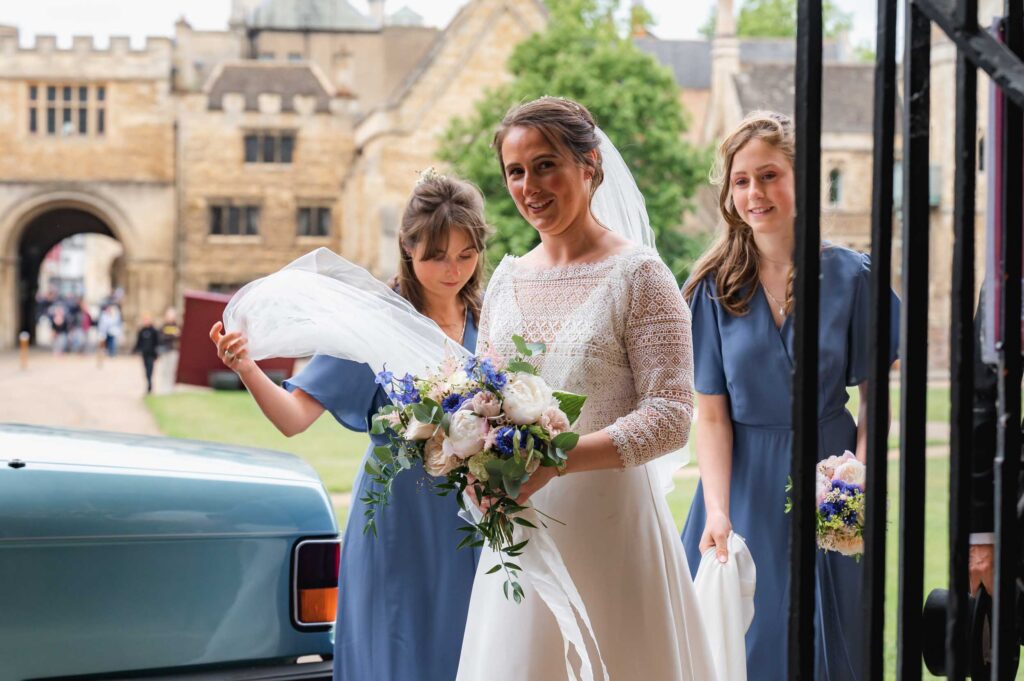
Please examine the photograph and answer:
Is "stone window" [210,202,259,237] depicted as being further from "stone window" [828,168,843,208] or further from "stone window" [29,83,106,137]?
"stone window" [828,168,843,208]

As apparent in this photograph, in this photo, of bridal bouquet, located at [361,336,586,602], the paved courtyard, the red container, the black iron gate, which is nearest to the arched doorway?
the paved courtyard

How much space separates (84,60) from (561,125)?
43440 millimetres

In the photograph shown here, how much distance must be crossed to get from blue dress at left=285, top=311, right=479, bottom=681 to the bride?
0.60 m

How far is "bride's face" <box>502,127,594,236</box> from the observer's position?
2.71 m

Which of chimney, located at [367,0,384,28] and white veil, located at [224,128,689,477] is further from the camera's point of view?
chimney, located at [367,0,384,28]

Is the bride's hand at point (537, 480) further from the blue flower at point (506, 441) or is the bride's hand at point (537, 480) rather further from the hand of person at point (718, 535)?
the hand of person at point (718, 535)

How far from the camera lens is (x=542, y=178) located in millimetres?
2715

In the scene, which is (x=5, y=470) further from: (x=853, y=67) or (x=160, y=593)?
(x=853, y=67)

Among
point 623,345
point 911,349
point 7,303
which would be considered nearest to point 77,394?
point 7,303

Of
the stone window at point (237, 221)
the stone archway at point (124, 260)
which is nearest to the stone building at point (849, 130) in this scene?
the stone window at point (237, 221)

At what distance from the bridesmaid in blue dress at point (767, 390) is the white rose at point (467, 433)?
3.31ft

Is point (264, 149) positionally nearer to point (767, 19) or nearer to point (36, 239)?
point (36, 239)

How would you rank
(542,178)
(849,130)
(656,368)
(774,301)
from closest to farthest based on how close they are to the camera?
(656,368) → (542,178) → (774,301) → (849,130)

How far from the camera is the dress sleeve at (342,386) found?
3463mm
